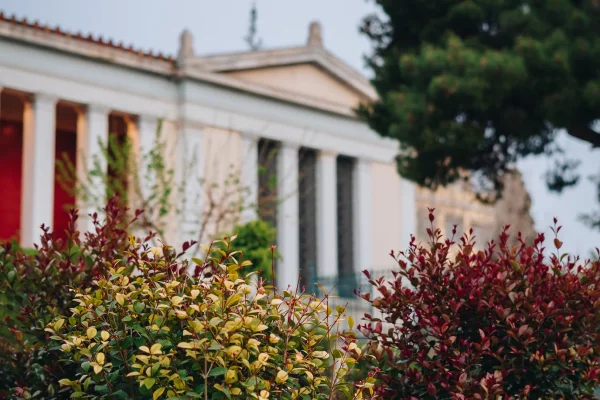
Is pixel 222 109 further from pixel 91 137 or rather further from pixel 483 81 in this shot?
pixel 483 81

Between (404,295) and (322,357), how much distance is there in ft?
3.21

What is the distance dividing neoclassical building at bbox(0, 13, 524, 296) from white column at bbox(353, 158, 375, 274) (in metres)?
0.05

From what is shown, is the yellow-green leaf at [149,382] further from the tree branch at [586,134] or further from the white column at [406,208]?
the white column at [406,208]

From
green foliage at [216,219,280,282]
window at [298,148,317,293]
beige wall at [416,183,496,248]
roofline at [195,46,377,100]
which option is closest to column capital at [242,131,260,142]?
roofline at [195,46,377,100]

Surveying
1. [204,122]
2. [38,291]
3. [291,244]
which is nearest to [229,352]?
[38,291]

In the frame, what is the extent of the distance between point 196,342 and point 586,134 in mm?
14510

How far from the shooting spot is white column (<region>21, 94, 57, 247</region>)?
19837 mm

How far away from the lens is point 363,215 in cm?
2841

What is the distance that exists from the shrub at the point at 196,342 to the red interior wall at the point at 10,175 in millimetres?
18856

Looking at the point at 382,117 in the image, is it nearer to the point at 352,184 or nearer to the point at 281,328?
the point at 352,184

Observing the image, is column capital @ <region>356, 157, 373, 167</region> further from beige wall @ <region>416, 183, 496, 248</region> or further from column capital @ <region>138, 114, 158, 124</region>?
column capital @ <region>138, 114, 158, 124</region>

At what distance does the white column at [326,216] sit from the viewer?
26.7 meters

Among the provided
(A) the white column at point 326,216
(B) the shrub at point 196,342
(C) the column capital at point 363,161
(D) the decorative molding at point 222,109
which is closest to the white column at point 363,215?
(C) the column capital at point 363,161

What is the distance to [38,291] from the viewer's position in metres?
6.23
